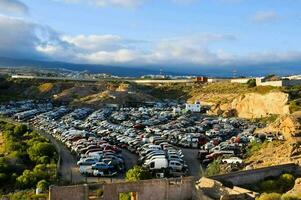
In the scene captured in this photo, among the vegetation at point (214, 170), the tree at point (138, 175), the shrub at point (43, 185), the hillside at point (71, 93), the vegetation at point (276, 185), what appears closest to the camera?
the shrub at point (43, 185)

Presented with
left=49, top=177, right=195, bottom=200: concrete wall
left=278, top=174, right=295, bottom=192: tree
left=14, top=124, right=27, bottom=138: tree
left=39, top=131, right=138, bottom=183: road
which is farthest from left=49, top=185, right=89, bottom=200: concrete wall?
left=14, top=124, right=27, bottom=138: tree

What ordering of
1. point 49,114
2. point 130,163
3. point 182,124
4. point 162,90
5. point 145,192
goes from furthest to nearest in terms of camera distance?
point 162,90 → point 49,114 → point 182,124 → point 130,163 → point 145,192

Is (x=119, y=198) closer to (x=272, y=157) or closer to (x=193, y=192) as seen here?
(x=193, y=192)

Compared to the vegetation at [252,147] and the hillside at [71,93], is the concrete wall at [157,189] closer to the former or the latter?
the vegetation at [252,147]

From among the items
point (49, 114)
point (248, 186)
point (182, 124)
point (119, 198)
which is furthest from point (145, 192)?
point (49, 114)

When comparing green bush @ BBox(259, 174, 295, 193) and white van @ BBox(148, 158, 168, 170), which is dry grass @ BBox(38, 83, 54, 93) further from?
green bush @ BBox(259, 174, 295, 193)

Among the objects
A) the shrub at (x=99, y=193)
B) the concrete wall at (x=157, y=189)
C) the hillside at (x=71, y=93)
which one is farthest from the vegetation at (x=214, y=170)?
the hillside at (x=71, y=93)

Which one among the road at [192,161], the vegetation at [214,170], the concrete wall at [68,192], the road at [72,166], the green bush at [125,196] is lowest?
the road at [192,161]

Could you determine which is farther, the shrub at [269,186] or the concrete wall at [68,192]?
the shrub at [269,186]
